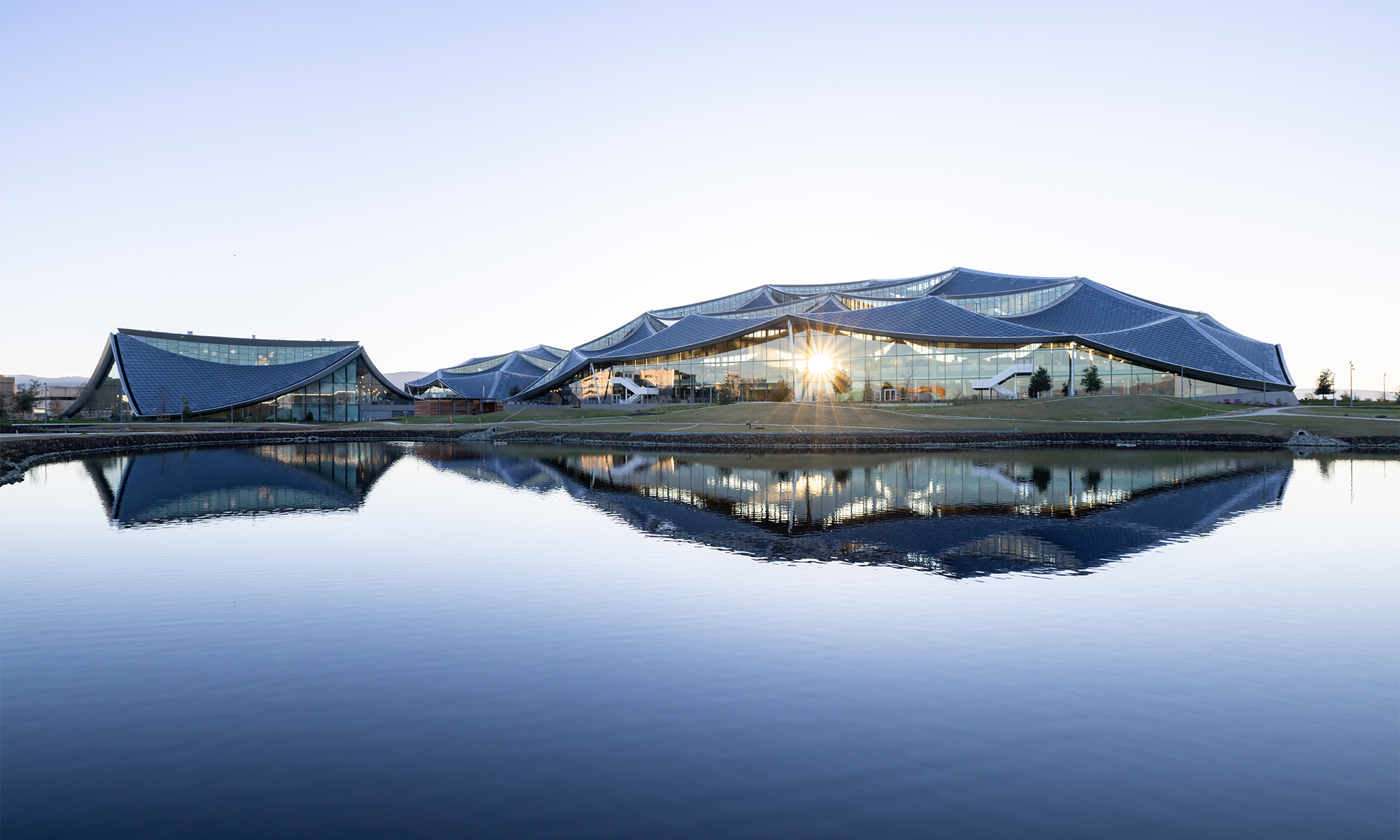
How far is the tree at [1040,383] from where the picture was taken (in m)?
77.8

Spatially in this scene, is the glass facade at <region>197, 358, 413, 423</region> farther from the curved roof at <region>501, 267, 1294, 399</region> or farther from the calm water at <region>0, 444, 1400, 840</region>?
the calm water at <region>0, 444, 1400, 840</region>

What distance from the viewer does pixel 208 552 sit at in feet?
60.6

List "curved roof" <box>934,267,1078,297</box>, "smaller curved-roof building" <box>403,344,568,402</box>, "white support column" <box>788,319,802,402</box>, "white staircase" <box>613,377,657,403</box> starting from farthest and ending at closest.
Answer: "smaller curved-roof building" <box>403,344,568,402</box>, "curved roof" <box>934,267,1078,297</box>, "white staircase" <box>613,377,657,403</box>, "white support column" <box>788,319,802,402</box>

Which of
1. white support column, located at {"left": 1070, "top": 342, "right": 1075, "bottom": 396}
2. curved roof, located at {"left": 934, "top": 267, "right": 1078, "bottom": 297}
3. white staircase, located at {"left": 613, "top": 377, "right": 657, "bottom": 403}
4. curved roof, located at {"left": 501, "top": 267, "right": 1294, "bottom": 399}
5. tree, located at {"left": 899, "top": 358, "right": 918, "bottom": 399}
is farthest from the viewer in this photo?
curved roof, located at {"left": 934, "top": 267, "right": 1078, "bottom": 297}

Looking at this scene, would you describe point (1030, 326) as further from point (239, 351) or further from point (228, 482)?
point (239, 351)

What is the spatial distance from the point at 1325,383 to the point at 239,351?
128209mm

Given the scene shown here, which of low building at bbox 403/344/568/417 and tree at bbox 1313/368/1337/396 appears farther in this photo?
low building at bbox 403/344/568/417

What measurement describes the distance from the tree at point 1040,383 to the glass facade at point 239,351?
261 ft

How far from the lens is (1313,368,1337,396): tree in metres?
92.1

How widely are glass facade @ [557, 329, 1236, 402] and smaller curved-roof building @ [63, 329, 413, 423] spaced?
42725mm

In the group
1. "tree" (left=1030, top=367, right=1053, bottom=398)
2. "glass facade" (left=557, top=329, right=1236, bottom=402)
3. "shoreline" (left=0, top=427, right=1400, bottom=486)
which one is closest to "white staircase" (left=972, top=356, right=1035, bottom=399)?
"glass facade" (left=557, top=329, right=1236, bottom=402)

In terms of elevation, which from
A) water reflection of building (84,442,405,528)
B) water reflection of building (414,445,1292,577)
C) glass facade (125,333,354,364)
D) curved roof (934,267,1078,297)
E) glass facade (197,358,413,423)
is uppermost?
curved roof (934,267,1078,297)

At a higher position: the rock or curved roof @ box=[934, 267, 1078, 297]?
curved roof @ box=[934, 267, 1078, 297]

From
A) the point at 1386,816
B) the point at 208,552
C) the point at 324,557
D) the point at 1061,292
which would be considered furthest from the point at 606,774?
the point at 1061,292
